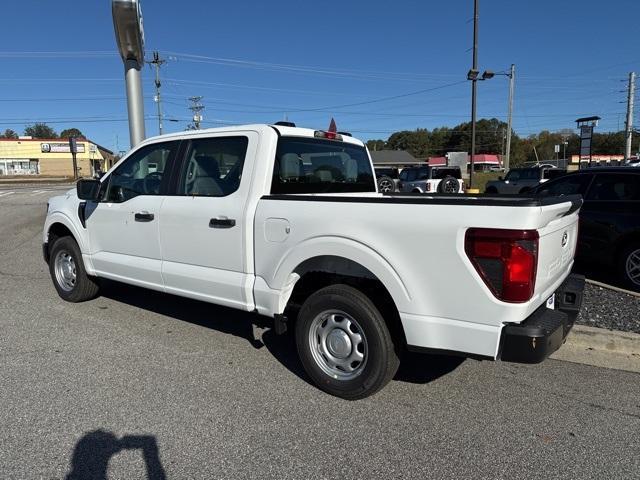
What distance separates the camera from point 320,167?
4.46 m

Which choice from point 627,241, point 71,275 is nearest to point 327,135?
point 71,275

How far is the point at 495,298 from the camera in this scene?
2771 millimetres

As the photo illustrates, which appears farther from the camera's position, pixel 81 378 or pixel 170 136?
pixel 170 136

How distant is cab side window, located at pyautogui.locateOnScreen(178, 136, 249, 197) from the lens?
401cm

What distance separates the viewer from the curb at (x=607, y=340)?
4203 mm

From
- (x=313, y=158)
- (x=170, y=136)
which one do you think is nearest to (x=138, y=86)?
(x=170, y=136)

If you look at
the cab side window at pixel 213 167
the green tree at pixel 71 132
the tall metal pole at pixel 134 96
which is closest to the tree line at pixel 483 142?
the green tree at pixel 71 132

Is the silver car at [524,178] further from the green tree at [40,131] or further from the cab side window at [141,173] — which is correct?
the green tree at [40,131]

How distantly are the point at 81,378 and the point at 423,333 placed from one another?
263 centimetres

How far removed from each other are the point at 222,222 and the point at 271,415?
150 cm

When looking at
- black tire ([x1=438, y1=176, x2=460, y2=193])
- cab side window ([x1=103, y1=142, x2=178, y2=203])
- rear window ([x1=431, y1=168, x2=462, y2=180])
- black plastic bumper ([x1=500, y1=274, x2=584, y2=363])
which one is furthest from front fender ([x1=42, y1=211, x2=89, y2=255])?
rear window ([x1=431, y1=168, x2=462, y2=180])

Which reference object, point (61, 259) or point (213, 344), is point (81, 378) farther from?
point (61, 259)

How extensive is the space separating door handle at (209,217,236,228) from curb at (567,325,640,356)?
10.0ft

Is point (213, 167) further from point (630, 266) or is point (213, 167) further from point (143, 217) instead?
point (630, 266)
